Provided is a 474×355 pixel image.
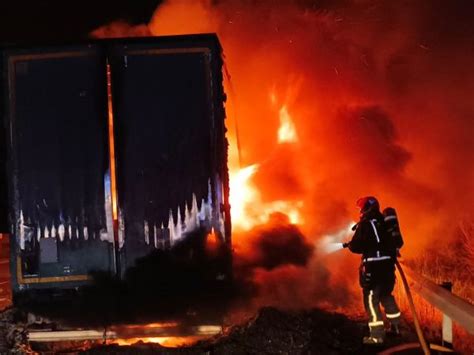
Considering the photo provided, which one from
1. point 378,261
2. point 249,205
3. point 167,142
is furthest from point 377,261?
point 249,205

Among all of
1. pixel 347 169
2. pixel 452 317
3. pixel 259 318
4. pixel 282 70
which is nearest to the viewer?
pixel 452 317

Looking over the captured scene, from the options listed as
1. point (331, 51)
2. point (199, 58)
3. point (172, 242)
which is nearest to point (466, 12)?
point (331, 51)

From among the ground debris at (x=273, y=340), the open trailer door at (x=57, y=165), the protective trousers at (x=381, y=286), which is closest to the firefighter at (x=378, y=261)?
the protective trousers at (x=381, y=286)

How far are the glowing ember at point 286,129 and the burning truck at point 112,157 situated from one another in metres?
5.52

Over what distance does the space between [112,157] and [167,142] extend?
0.62m

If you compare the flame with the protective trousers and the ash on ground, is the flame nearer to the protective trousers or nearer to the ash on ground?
the protective trousers

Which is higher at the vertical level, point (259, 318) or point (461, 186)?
point (461, 186)

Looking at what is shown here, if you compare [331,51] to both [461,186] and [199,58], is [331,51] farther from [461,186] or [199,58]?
[199,58]

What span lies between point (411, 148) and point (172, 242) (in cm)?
893

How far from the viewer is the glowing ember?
1118cm

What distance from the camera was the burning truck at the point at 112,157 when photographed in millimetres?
5734

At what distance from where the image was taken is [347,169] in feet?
37.4

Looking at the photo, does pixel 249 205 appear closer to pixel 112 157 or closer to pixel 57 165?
pixel 112 157

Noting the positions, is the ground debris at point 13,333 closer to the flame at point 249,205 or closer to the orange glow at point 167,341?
the orange glow at point 167,341
